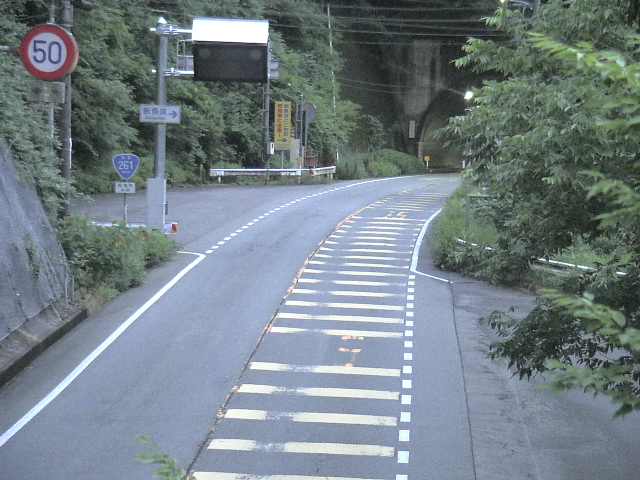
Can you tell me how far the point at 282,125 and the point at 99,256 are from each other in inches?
1277

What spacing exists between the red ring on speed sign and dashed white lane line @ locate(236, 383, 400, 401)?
8078 millimetres

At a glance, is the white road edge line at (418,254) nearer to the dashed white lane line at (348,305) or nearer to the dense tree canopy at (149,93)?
the dashed white lane line at (348,305)


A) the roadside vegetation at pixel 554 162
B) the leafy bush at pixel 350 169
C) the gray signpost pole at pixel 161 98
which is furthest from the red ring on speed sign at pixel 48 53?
the leafy bush at pixel 350 169

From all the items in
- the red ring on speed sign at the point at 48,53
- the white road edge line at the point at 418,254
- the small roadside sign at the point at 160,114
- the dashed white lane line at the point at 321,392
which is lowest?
the dashed white lane line at the point at 321,392

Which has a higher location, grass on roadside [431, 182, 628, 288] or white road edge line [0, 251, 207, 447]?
grass on roadside [431, 182, 628, 288]

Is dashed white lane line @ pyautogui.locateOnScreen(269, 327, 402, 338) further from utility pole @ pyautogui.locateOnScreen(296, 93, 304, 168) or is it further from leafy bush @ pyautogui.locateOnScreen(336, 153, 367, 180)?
leafy bush @ pyautogui.locateOnScreen(336, 153, 367, 180)

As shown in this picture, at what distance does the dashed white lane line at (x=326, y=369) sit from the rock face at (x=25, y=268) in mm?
3755

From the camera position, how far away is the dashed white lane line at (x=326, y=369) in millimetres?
13859

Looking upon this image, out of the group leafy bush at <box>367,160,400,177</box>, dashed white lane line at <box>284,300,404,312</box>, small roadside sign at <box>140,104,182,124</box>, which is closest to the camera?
dashed white lane line at <box>284,300,404,312</box>

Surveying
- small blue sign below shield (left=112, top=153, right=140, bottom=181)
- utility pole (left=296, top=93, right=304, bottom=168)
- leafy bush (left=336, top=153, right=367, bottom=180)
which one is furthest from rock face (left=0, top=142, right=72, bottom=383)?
leafy bush (left=336, top=153, right=367, bottom=180)

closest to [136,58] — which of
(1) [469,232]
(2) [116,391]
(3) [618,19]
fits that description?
(1) [469,232]

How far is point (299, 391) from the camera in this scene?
12.9m

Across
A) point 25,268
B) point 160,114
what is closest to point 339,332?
point 25,268

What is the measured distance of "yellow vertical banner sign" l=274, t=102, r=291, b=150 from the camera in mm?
50406
